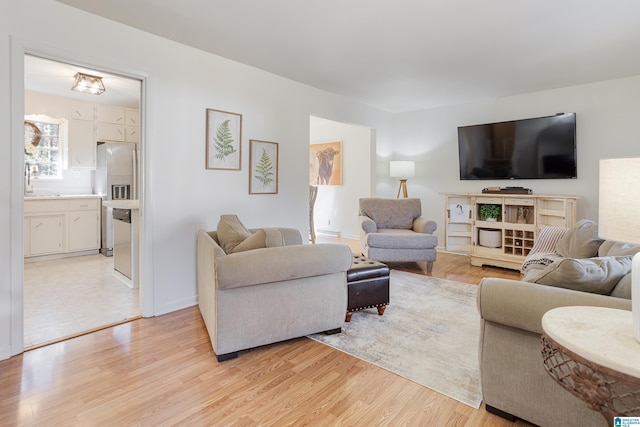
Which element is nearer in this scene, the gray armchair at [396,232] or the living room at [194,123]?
the living room at [194,123]

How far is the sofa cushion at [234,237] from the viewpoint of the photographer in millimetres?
2240

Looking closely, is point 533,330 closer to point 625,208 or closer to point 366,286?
point 625,208

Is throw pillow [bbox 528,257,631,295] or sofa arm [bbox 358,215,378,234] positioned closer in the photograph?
throw pillow [bbox 528,257,631,295]

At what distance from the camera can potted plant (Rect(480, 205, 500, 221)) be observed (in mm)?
4586

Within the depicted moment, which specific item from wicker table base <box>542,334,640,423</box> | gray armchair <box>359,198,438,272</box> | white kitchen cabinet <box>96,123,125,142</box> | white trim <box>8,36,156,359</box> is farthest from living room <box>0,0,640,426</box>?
white kitchen cabinet <box>96,123,125,142</box>

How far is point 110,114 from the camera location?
18.0 ft

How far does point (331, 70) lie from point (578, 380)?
11.4 ft

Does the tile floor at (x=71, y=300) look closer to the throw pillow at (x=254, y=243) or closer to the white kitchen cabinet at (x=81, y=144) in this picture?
the throw pillow at (x=254, y=243)

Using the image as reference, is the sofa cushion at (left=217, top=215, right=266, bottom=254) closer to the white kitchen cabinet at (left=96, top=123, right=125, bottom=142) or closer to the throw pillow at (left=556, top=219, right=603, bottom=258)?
the throw pillow at (left=556, top=219, right=603, bottom=258)

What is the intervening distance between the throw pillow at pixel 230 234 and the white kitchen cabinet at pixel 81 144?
13.1 feet

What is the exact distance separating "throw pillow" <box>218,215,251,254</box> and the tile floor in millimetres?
1095

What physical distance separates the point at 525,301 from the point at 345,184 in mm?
5548

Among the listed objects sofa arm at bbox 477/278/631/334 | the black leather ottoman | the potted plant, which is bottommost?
the black leather ottoman

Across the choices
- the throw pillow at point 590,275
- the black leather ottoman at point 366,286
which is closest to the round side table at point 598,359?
the throw pillow at point 590,275
